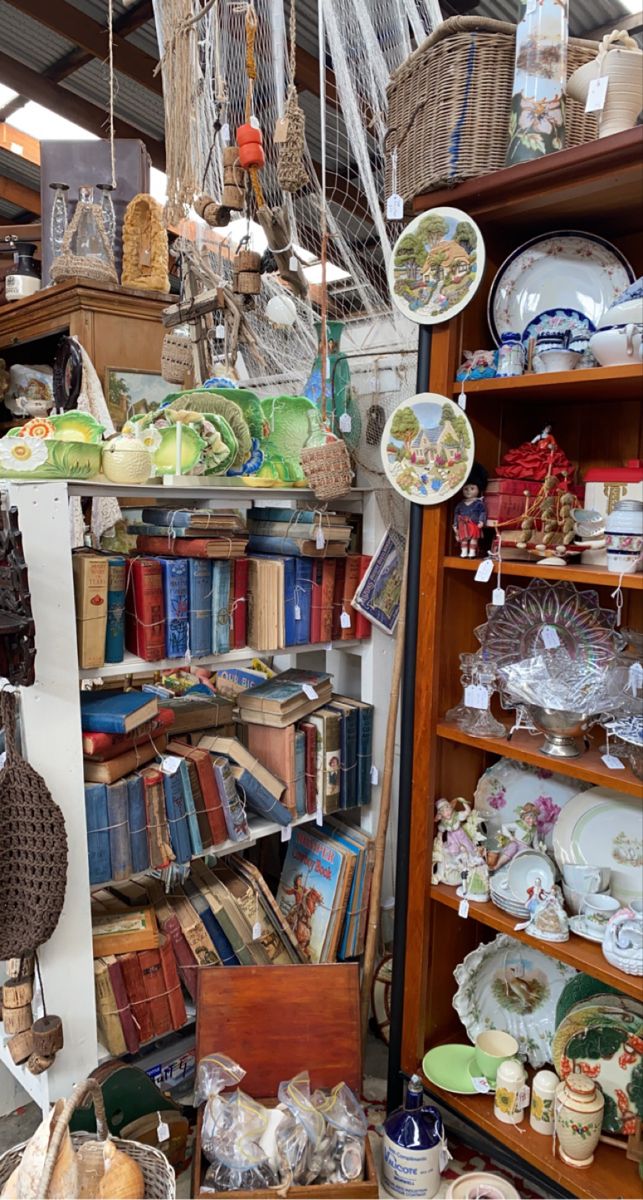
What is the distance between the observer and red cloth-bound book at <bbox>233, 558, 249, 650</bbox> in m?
1.95

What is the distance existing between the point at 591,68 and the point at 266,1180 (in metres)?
2.13

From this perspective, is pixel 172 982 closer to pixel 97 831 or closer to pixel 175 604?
pixel 97 831

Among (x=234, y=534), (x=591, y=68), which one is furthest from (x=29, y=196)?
(x=591, y=68)

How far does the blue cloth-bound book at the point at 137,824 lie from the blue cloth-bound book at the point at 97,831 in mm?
64

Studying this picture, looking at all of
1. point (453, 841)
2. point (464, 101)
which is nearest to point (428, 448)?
point (464, 101)

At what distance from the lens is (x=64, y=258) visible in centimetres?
259

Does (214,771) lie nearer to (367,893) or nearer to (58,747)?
(58,747)

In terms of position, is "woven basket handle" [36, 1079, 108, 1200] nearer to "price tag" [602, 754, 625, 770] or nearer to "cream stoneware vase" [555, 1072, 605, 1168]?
"cream stoneware vase" [555, 1072, 605, 1168]

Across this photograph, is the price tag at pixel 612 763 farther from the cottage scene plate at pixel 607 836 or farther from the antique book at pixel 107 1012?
the antique book at pixel 107 1012

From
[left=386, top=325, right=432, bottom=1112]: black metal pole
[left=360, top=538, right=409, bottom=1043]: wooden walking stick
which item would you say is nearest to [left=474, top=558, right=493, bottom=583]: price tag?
[left=386, top=325, right=432, bottom=1112]: black metal pole

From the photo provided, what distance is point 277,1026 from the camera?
175cm

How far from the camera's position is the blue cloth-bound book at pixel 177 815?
6.13 feet

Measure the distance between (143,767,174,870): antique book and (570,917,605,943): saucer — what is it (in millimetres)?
899

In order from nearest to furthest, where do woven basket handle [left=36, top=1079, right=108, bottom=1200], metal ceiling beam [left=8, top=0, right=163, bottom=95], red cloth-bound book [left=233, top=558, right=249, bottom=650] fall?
woven basket handle [left=36, top=1079, right=108, bottom=1200], red cloth-bound book [left=233, top=558, right=249, bottom=650], metal ceiling beam [left=8, top=0, right=163, bottom=95]
